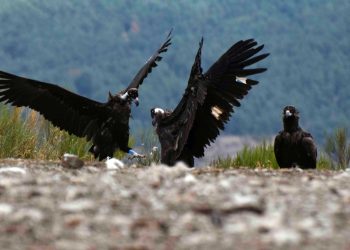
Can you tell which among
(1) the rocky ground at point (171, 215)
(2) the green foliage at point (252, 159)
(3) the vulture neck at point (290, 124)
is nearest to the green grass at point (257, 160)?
(2) the green foliage at point (252, 159)

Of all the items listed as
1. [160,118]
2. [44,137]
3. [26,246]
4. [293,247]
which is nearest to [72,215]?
[26,246]

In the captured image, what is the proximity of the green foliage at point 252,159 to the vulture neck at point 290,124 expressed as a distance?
241 centimetres

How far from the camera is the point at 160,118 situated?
11.1 metres

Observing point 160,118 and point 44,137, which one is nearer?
point 160,118

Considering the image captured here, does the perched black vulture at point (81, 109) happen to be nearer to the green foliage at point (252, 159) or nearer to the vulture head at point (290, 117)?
the vulture head at point (290, 117)

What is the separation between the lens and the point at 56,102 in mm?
12344

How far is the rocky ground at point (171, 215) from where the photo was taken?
469 cm

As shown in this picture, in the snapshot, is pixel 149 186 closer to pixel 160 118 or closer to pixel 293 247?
pixel 293 247

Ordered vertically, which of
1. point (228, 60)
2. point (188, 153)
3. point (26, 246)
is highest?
point (228, 60)

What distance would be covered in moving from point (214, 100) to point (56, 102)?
2455mm

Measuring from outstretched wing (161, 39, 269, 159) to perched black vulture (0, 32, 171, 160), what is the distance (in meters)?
1.01

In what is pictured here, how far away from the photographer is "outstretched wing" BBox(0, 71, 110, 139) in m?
12.2

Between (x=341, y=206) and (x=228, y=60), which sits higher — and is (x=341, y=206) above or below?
below

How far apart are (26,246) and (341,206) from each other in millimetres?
2079
